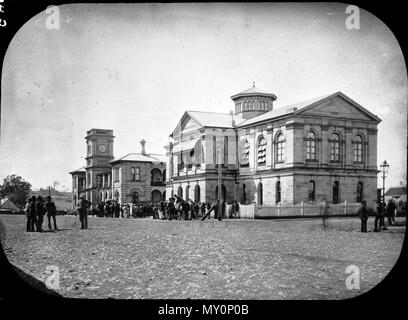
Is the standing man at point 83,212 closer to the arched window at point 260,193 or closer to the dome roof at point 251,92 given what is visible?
the dome roof at point 251,92

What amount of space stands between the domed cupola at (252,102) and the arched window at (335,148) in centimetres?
155

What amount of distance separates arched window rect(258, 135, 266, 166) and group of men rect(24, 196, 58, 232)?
→ 15.8 feet

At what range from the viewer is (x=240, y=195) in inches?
507

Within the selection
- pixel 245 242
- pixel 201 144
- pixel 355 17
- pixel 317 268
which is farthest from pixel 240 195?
pixel 355 17

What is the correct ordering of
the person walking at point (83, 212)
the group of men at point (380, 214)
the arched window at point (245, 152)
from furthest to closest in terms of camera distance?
1. the arched window at point (245, 152)
2. the person walking at point (83, 212)
3. the group of men at point (380, 214)

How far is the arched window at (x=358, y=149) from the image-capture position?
30.3ft

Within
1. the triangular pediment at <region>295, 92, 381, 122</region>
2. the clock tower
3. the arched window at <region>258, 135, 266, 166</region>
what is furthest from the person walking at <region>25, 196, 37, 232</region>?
the triangular pediment at <region>295, 92, 381, 122</region>

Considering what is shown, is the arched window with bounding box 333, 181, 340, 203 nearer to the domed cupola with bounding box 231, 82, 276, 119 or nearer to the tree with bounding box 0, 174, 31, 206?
the domed cupola with bounding box 231, 82, 276, 119

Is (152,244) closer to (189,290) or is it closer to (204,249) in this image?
(204,249)

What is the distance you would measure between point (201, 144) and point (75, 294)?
596 centimetres

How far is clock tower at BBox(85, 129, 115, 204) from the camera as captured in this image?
919 cm

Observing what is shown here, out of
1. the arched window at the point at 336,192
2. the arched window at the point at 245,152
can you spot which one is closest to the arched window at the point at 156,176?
the arched window at the point at 245,152

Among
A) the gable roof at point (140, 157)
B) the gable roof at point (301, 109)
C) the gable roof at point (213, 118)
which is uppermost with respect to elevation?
the gable roof at point (301, 109)
